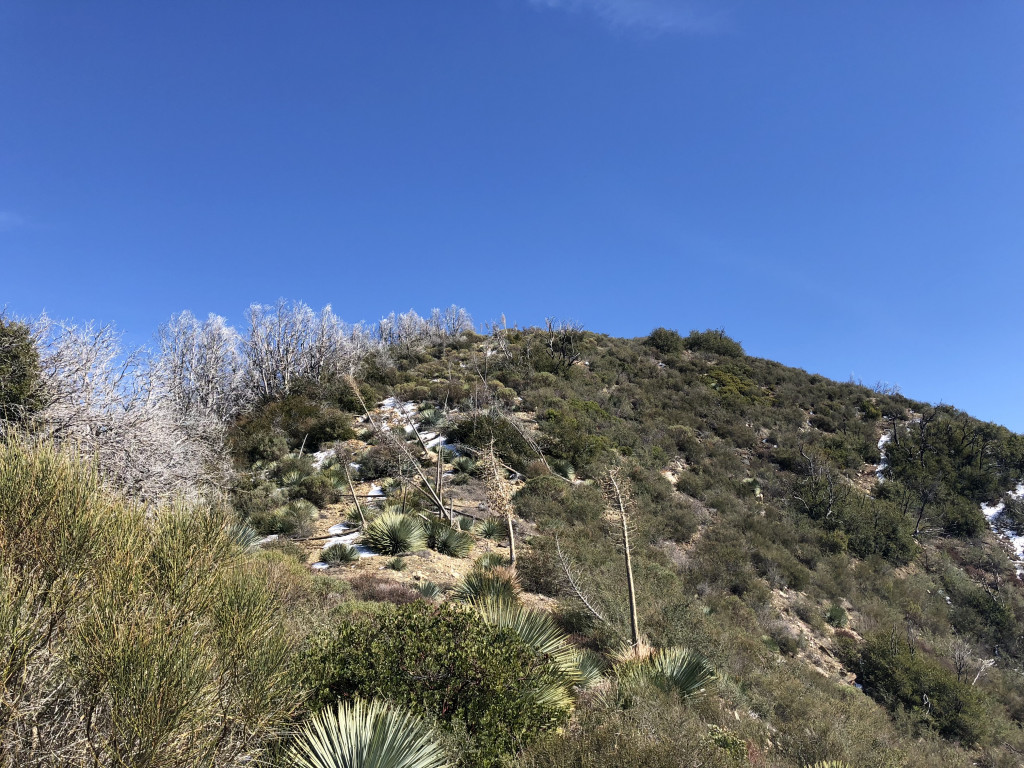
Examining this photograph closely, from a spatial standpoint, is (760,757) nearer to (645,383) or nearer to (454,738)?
(454,738)

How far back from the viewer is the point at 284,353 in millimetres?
32906

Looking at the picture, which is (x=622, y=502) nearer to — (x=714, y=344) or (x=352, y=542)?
(x=352, y=542)

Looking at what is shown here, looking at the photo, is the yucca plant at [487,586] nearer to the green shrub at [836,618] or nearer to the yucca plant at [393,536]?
the yucca plant at [393,536]

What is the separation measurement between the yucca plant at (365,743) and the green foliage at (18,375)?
9.38m

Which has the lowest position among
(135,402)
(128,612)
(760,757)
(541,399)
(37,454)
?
(760,757)

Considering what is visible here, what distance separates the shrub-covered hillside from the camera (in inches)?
115

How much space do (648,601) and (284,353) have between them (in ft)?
101

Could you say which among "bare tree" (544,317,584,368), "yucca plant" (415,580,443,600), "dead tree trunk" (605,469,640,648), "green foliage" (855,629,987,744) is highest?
"bare tree" (544,317,584,368)

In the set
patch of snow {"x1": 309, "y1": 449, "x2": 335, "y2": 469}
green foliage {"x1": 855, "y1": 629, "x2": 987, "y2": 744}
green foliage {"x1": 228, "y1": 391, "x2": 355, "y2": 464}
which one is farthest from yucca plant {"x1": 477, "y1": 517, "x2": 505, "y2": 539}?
green foliage {"x1": 855, "y1": 629, "x2": 987, "y2": 744}

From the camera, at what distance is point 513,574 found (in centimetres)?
849

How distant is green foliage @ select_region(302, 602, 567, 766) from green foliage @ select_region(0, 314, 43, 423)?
8854 millimetres

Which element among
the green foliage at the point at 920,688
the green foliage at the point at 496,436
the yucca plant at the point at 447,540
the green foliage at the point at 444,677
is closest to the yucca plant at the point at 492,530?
the yucca plant at the point at 447,540

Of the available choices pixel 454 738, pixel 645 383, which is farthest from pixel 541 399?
pixel 454 738

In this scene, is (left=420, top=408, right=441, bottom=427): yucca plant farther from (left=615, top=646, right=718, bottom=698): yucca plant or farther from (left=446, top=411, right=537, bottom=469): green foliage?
(left=615, top=646, right=718, bottom=698): yucca plant
